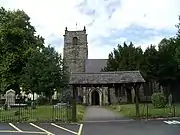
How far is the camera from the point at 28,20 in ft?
189

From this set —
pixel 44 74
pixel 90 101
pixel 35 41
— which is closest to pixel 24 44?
pixel 35 41

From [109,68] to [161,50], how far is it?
10.2m

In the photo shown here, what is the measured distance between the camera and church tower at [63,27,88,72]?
78.2 m

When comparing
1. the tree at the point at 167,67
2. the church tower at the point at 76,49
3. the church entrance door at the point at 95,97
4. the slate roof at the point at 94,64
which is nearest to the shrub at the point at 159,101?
the tree at the point at 167,67

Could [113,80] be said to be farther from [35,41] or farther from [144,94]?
[144,94]

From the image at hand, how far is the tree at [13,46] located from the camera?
5159 cm

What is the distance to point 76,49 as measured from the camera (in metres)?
78.1

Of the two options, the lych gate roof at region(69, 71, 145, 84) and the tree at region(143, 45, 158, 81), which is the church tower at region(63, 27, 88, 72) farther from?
the lych gate roof at region(69, 71, 145, 84)

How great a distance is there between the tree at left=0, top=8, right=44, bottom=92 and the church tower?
2267 cm

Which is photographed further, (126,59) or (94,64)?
(94,64)

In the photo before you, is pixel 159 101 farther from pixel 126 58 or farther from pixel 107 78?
pixel 126 58

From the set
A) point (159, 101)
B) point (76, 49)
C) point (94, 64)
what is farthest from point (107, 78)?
point (94, 64)

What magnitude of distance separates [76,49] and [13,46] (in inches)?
1046

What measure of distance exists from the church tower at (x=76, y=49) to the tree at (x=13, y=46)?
74.4 feet
